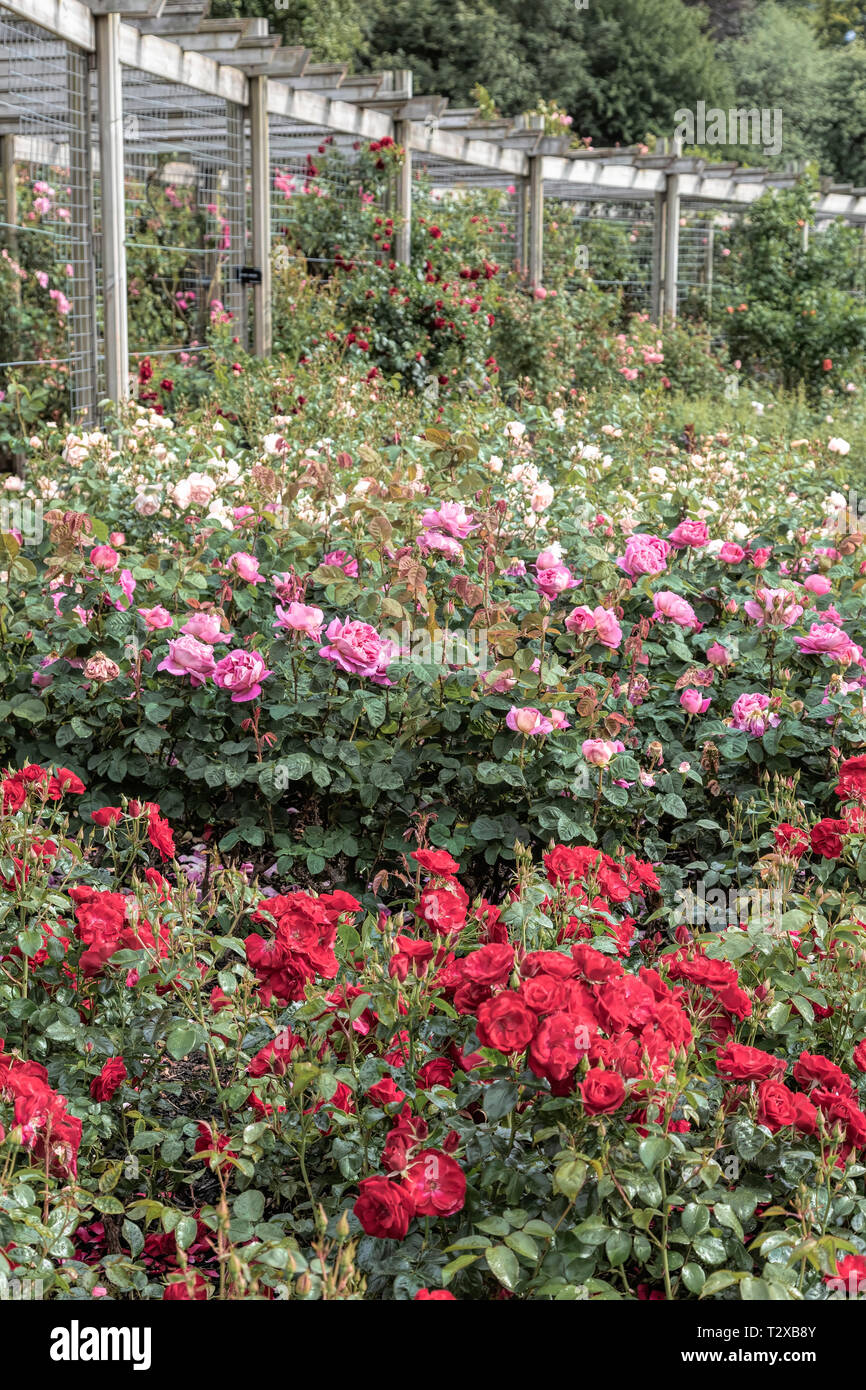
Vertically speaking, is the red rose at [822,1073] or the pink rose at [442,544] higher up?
the pink rose at [442,544]

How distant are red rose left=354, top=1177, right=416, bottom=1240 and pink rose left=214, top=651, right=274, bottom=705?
4.07 feet

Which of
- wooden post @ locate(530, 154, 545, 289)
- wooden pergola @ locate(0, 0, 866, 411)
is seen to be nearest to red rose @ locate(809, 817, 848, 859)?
wooden pergola @ locate(0, 0, 866, 411)

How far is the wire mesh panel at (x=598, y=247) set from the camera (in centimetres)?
1110

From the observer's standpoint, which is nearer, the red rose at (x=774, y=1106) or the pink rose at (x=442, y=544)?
the red rose at (x=774, y=1106)

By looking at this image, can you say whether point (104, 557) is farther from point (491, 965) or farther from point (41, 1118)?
point (491, 965)

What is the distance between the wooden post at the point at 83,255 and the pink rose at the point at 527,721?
3.88 metres

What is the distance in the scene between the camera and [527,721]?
7.39 feet

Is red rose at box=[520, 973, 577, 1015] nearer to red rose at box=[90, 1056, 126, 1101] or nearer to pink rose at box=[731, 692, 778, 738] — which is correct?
red rose at box=[90, 1056, 126, 1101]

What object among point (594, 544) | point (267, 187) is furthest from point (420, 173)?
point (594, 544)

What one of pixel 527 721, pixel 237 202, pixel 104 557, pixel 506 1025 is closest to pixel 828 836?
pixel 527 721

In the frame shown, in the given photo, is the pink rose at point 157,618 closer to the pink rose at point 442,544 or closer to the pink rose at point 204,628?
the pink rose at point 204,628

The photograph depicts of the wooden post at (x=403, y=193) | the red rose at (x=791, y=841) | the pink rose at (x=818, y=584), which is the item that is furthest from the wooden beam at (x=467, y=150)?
the red rose at (x=791, y=841)

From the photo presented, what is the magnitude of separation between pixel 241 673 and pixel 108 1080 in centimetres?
88

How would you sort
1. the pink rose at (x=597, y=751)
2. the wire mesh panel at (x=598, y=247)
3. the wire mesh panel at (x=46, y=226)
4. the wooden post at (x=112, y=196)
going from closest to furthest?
the pink rose at (x=597, y=751) < the wooden post at (x=112, y=196) < the wire mesh panel at (x=46, y=226) < the wire mesh panel at (x=598, y=247)
